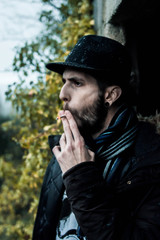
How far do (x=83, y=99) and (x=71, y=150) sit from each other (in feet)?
1.24

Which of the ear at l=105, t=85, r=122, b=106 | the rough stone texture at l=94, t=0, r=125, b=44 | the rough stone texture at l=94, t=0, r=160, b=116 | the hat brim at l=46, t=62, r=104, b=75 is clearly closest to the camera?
the hat brim at l=46, t=62, r=104, b=75

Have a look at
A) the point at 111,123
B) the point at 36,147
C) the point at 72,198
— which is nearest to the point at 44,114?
the point at 36,147

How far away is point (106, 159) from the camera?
4.18ft

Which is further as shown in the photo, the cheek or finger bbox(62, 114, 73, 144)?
the cheek

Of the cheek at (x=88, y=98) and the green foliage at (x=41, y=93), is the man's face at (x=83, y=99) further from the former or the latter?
the green foliage at (x=41, y=93)

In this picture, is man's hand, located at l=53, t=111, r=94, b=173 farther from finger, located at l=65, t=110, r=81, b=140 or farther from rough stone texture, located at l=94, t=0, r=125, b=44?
rough stone texture, located at l=94, t=0, r=125, b=44

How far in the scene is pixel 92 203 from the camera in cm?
99

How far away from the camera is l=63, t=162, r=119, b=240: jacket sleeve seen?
97 cm

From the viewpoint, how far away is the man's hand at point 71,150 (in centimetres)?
111

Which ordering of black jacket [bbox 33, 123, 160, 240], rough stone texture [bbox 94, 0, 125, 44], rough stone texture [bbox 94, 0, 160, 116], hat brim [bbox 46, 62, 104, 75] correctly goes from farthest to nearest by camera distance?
rough stone texture [bbox 94, 0, 160, 116] → rough stone texture [bbox 94, 0, 125, 44] → hat brim [bbox 46, 62, 104, 75] → black jacket [bbox 33, 123, 160, 240]

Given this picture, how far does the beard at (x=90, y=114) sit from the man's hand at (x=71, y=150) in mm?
108

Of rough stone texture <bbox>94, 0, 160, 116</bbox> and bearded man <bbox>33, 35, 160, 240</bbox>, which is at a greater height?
rough stone texture <bbox>94, 0, 160, 116</bbox>

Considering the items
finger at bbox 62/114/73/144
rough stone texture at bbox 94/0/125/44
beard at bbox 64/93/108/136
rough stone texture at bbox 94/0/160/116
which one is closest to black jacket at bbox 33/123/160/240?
finger at bbox 62/114/73/144

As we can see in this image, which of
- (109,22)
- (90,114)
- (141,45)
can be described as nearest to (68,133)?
(90,114)
